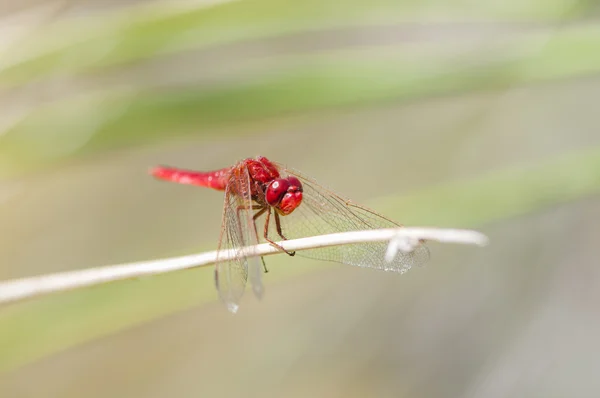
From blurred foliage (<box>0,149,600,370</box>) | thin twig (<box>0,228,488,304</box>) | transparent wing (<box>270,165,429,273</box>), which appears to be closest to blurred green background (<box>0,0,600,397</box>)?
blurred foliage (<box>0,149,600,370</box>)

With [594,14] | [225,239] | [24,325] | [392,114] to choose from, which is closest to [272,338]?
[225,239]

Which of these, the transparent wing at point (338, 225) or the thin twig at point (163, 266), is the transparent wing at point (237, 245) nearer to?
the transparent wing at point (338, 225)

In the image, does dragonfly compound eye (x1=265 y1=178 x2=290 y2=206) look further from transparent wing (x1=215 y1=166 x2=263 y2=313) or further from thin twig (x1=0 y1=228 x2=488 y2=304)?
thin twig (x1=0 y1=228 x2=488 y2=304)

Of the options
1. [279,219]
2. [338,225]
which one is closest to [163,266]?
[338,225]

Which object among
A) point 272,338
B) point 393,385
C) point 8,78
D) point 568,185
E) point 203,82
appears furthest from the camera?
point 393,385

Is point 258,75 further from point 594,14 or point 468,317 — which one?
point 468,317
